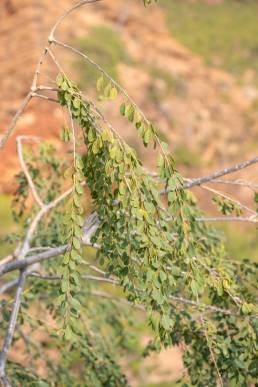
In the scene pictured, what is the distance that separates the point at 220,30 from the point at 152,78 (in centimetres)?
1053

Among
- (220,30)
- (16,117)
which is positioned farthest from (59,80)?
(220,30)

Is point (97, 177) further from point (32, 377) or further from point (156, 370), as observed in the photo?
point (156, 370)

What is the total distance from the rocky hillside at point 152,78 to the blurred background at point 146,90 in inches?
1.0

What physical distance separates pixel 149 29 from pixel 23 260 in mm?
15140

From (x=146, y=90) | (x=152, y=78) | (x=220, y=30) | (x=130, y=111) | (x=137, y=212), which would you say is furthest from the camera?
(x=220, y=30)

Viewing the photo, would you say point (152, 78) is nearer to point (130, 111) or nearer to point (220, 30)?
point (220, 30)

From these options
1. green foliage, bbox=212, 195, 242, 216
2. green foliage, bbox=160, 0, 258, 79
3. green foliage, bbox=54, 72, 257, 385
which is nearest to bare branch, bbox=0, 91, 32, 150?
green foliage, bbox=54, 72, 257, 385

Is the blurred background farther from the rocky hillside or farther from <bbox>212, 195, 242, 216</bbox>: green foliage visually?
<bbox>212, 195, 242, 216</bbox>: green foliage

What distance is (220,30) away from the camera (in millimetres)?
25438

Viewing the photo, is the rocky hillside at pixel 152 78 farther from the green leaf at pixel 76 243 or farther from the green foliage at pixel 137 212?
the green leaf at pixel 76 243

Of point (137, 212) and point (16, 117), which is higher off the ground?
point (16, 117)

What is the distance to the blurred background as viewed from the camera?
1215 cm

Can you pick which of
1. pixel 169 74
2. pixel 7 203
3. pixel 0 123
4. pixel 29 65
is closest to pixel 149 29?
pixel 169 74

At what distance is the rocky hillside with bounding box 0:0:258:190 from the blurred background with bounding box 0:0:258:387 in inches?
1.0
